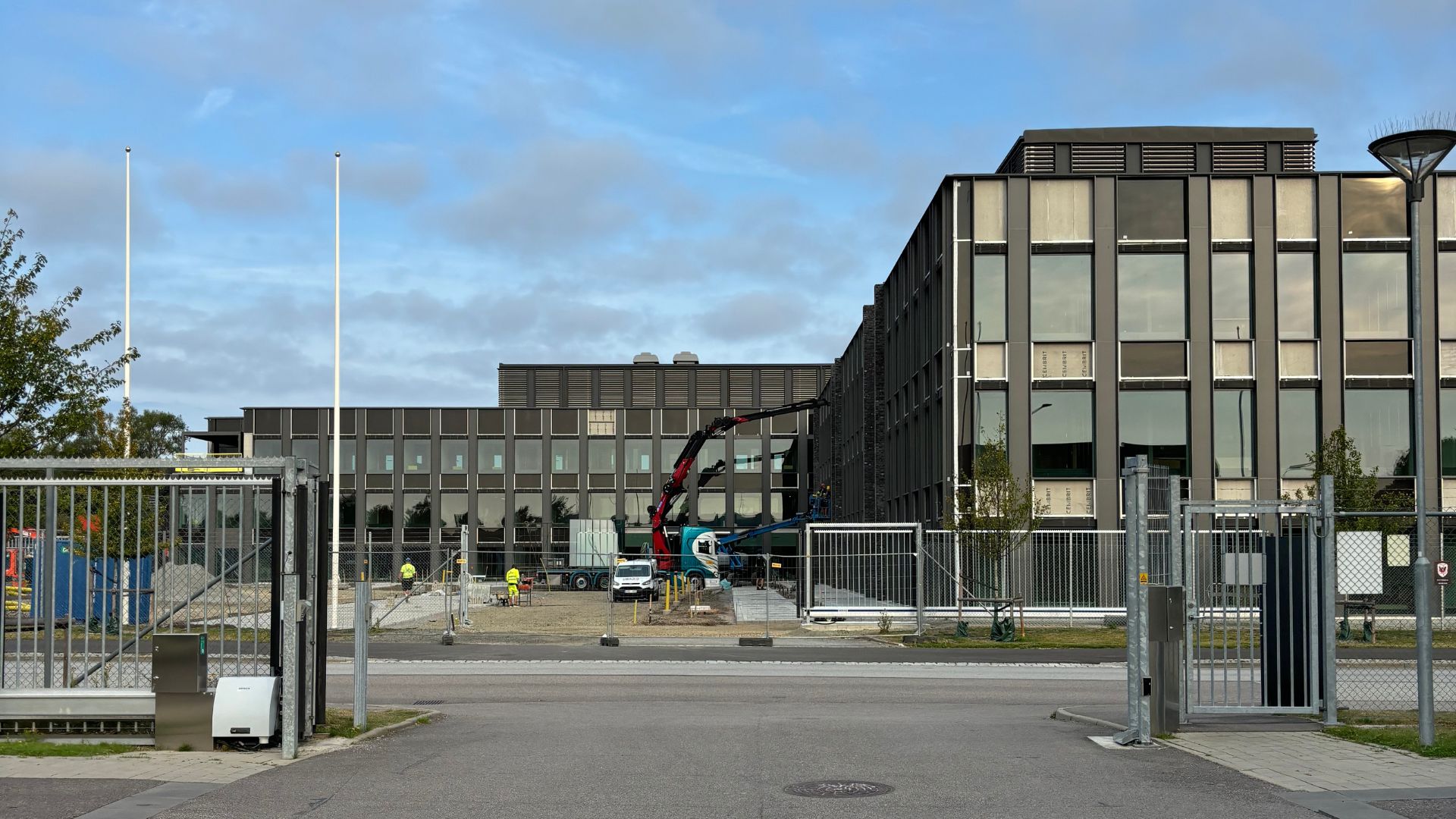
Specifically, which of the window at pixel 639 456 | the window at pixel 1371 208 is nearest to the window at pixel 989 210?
the window at pixel 1371 208

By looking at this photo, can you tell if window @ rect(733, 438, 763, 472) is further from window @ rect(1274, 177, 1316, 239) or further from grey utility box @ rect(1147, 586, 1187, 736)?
grey utility box @ rect(1147, 586, 1187, 736)

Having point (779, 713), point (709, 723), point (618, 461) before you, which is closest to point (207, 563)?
point (709, 723)

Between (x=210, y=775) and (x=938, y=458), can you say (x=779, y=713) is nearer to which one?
(x=210, y=775)

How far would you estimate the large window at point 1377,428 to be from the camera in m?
37.8

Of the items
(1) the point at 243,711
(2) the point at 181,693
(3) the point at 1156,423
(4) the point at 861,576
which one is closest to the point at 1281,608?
(1) the point at 243,711

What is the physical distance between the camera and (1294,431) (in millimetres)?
37875

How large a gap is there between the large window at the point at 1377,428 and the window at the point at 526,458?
52.0 metres

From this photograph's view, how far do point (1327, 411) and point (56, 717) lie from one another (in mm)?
33071

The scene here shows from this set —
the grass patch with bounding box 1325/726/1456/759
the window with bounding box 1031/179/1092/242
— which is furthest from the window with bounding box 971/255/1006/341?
the grass patch with bounding box 1325/726/1456/759

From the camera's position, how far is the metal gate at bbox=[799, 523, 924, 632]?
33906 mm

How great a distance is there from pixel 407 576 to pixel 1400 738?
32.8 m

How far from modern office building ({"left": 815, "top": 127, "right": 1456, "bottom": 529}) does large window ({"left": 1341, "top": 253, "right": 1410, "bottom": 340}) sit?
0.14 feet

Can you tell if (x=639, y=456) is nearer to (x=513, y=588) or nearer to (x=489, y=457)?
(x=489, y=457)

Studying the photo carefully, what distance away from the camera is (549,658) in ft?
85.1
